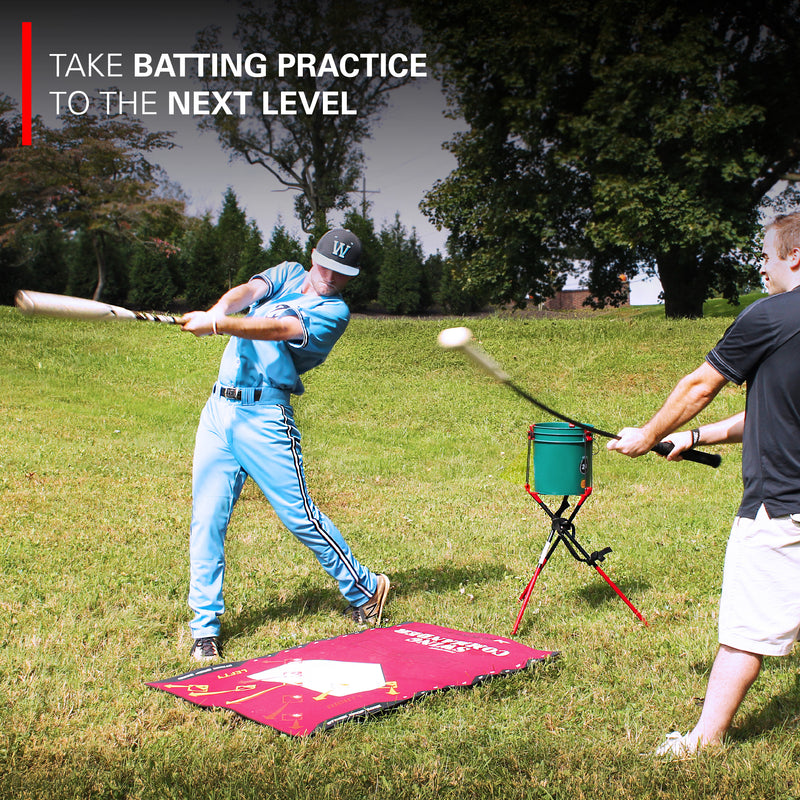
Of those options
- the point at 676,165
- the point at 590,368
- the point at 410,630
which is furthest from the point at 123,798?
the point at 676,165

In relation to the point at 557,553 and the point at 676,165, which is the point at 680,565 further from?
the point at 676,165

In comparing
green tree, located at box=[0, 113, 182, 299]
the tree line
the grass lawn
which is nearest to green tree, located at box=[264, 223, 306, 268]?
the tree line

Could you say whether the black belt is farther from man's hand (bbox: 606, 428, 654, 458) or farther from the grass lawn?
man's hand (bbox: 606, 428, 654, 458)

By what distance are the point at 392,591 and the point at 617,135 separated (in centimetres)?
1932

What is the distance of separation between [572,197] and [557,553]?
793 inches

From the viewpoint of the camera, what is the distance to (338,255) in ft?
15.1

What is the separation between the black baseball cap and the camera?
15.1ft

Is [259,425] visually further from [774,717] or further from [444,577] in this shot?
[774,717]

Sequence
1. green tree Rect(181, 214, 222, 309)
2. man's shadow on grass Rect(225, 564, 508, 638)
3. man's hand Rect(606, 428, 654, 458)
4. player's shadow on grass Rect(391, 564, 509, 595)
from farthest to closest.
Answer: green tree Rect(181, 214, 222, 309) → player's shadow on grass Rect(391, 564, 509, 595) → man's shadow on grass Rect(225, 564, 508, 638) → man's hand Rect(606, 428, 654, 458)

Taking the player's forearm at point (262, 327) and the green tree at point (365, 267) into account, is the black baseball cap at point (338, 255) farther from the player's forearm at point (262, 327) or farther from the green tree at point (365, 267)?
the green tree at point (365, 267)

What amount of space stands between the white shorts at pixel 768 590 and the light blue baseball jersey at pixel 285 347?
7.72 feet

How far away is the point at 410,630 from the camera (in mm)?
4820

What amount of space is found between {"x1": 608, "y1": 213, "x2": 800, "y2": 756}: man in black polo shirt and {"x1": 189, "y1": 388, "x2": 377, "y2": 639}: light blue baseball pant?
2354 mm

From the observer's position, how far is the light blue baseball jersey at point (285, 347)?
4469 millimetres
